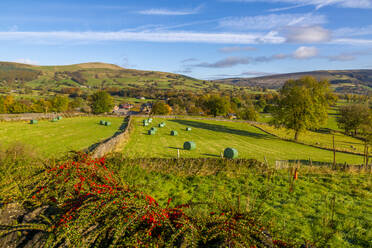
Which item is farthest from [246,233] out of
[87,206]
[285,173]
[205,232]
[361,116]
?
[361,116]

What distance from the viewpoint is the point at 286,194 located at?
11.9 meters

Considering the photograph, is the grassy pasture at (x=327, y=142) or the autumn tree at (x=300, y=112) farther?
the autumn tree at (x=300, y=112)

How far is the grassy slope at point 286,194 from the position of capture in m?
8.16

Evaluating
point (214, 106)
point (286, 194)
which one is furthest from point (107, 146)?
point (214, 106)

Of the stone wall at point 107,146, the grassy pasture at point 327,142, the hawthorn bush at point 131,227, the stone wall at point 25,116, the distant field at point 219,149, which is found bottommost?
the grassy pasture at point 327,142

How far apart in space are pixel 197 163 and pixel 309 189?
A: 24.0ft

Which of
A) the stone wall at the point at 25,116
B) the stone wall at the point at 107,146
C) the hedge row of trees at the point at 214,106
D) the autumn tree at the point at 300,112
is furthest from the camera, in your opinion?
the hedge row of trees at the point at 214,106

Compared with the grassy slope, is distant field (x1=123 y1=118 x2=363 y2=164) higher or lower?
lower

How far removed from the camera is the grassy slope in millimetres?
8156

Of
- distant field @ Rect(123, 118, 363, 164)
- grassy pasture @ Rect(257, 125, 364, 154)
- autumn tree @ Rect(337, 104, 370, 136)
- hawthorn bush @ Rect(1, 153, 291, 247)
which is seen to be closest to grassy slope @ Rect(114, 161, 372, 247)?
hawthorn bush @ Rect(1, 153, 291, 247)

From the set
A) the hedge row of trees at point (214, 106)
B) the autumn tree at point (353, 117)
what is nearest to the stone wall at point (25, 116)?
the hedge row of trees at point (214, 106)

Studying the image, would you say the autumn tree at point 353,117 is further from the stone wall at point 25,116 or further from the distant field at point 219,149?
the stone wall at point 25,116

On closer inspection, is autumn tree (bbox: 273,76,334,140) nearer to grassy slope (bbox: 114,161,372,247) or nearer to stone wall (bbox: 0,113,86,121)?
grassy slope (bbox: 114,161,372,247)

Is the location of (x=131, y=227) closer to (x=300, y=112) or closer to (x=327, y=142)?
(x=300, y=112)
